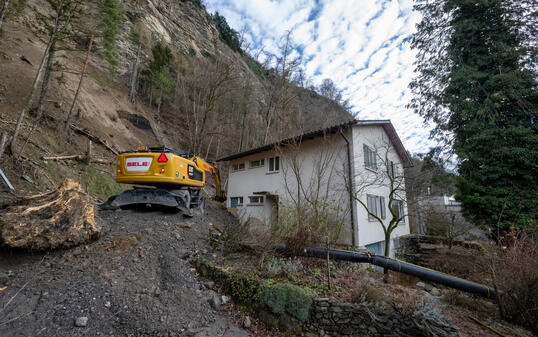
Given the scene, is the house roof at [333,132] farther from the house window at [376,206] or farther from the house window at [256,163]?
the house window at [376,206]

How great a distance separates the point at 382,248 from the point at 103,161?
609 inches

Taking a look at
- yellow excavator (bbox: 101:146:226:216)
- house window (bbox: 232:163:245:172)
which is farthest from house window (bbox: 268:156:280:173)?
yellow excavator (bbox: 101:146:226:216)

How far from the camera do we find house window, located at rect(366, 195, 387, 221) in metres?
10.2

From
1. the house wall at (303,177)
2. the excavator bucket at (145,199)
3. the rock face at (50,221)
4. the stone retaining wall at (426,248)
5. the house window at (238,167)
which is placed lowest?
the stone retaining wall at (426,248)

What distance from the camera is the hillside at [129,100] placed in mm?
9414

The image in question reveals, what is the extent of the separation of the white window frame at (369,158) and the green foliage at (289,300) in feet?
25.9

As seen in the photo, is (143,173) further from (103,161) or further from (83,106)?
(83,106)

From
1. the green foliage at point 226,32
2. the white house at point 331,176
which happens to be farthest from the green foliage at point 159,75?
the green foliage at point 226,32

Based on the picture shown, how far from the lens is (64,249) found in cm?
379

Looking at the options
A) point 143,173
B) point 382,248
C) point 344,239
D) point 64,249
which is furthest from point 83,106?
point 382,248

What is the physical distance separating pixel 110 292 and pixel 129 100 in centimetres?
2250

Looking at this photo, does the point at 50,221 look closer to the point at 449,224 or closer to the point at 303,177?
the point at 303,177

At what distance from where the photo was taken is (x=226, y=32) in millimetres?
38562

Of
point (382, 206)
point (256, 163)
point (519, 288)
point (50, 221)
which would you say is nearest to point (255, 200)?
point (256, 163)
